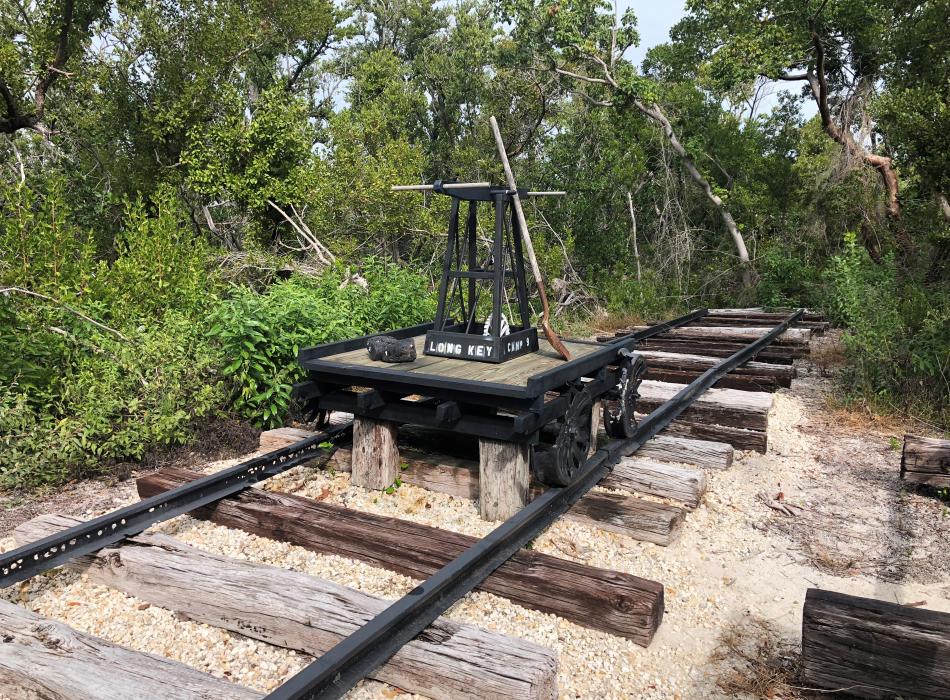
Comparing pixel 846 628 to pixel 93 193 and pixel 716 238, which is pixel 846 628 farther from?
pixel 716 238

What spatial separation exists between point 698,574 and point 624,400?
1.68 meters

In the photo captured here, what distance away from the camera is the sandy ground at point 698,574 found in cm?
273

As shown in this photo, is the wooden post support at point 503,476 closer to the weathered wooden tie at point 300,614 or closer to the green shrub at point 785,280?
the weathered wooden tie at point 300,614

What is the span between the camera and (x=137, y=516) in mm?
3613

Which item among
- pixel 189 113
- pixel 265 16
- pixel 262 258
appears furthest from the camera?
pixel 265 16

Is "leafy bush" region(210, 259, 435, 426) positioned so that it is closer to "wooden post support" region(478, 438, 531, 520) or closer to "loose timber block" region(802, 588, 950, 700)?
"wooden post support" region(478, 438, 531, 520)

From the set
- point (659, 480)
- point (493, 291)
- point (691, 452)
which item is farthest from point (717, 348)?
point (493, 291)

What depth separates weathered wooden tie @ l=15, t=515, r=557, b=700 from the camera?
2.38 m

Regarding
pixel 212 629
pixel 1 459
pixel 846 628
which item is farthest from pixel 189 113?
pixel 846 628

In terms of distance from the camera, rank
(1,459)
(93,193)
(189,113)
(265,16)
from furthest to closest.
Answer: (265,16) < (93,193) < (189,113) < (1,459)

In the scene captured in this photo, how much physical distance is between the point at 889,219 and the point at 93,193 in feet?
58.0

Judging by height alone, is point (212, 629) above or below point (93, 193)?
below

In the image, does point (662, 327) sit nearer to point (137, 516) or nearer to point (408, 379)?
point (408, 379)

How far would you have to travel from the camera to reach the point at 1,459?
4.69 meters
